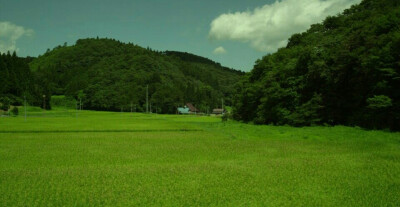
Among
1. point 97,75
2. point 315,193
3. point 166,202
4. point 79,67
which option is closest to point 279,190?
point 315,193

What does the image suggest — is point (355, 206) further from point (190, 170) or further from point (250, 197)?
point (190, 170)

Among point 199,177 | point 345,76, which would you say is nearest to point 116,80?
point 345,76

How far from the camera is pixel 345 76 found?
36000mm

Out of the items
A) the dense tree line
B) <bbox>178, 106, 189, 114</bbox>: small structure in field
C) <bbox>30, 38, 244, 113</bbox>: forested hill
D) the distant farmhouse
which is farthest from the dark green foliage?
the distant farmhouse

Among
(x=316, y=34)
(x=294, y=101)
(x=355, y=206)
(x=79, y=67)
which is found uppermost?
(x=79, y=67)

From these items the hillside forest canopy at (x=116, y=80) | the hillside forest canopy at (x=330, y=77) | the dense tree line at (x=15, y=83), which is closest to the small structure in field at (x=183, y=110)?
the hillside forest canopy at (x=116, y=80)

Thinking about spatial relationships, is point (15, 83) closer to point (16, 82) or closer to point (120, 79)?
point (16, 82)

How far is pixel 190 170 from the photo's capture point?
513 inches

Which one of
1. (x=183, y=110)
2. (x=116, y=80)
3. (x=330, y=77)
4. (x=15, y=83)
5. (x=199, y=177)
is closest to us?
(x=199, y=177)

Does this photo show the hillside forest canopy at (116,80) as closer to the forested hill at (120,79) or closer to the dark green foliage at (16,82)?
the forested hill at (120,79)

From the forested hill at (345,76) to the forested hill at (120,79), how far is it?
214ft

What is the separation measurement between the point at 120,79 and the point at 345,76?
404 ft

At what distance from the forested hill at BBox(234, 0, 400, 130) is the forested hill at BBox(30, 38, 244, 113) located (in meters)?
65.4

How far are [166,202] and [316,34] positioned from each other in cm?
4854
